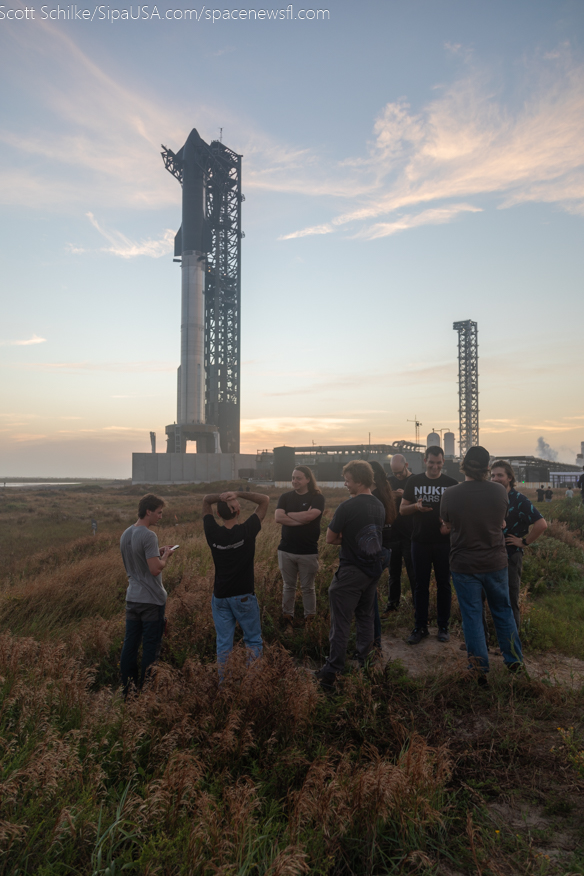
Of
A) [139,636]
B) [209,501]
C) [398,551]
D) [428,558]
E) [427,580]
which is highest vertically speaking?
[209,501]

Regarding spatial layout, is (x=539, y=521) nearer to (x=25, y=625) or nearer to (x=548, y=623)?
(x=548, y=623)

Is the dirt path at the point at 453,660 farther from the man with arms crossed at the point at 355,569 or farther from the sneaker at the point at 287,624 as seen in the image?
the sneaker at the point at 287,624

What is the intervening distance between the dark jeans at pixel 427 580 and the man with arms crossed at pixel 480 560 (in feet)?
4.24

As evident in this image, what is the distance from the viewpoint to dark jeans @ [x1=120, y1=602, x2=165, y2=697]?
5230mm

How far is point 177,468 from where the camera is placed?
65188 millimetres

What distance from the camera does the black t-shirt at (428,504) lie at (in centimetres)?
662

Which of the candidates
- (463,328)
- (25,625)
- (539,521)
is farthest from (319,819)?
(463,328)

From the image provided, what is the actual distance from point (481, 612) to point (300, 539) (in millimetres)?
2628

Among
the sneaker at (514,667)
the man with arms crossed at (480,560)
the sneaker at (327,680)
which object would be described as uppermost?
the man with arms crossed at (480,560)

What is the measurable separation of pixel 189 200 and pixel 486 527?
6719 cm

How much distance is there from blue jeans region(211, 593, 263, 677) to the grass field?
38cm

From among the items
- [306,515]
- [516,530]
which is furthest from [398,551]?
[516,530]

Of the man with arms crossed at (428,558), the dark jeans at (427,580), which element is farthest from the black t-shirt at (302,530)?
the dark jeans at (427,580)

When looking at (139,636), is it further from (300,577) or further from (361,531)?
(361,531)
